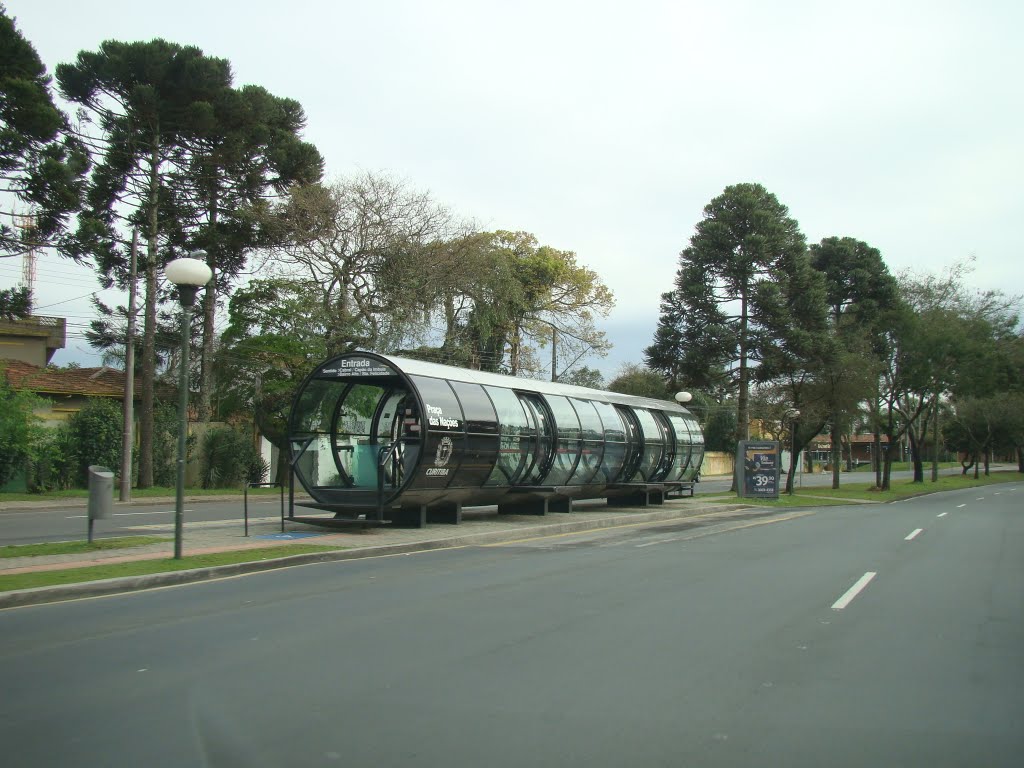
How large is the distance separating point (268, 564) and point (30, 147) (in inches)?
755

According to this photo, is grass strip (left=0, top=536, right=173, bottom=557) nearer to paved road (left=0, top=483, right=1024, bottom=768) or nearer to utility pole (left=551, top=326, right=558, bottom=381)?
paved road (left=0, top=483, right=1024, bottom=768)

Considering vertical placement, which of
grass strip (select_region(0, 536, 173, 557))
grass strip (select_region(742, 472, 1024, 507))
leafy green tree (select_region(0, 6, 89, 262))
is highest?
leafy green tree (select_region(0, 6, 89, 262))

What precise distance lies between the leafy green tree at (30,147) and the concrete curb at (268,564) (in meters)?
17.5

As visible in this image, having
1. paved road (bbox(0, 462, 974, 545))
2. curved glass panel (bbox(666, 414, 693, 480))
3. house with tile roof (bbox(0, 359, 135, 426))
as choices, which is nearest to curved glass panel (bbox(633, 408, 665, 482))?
curved glass panel (bbox(666, 414, 693, 480))

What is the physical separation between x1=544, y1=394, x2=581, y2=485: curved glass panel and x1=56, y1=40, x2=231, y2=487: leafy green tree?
1722 cm

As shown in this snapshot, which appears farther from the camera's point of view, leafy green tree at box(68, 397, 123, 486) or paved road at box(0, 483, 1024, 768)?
leafy green tree at box(68, 397, 123, 486)

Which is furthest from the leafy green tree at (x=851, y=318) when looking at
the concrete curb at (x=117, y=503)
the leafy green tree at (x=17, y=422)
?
the leafy green tree at (x=17, y=422)

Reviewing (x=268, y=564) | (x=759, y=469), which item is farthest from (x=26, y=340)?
(x=268, y=564)

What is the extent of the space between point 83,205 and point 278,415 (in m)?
11.2

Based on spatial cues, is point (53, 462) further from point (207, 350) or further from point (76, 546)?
point (76, 546)

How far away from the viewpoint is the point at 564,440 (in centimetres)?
2016

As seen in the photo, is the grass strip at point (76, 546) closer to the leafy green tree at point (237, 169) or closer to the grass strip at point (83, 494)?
the grass strip at point (83, 494)

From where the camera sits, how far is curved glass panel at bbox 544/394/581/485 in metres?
20.0

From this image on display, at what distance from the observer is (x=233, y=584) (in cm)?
1030
